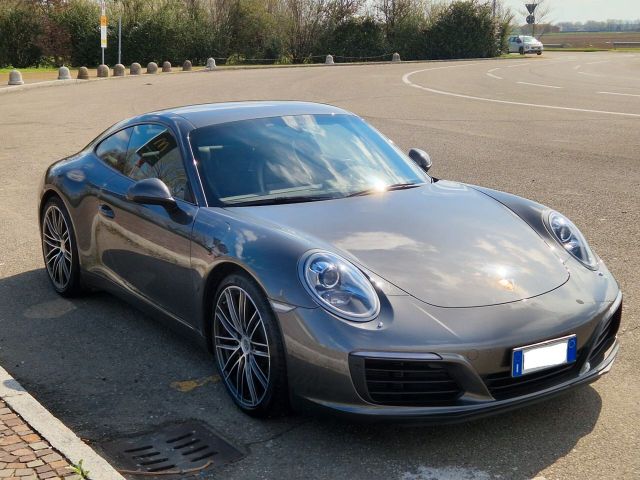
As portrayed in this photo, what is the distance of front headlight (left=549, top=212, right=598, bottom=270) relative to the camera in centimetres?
447

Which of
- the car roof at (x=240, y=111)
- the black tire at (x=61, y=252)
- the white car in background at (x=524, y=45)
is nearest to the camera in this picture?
the car roof at (x=240, y=111)

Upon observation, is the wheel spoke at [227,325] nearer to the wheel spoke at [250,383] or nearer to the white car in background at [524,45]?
the wheel spoke at [250,383]

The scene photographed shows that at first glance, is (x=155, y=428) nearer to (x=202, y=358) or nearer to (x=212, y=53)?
(x=202, y=358)

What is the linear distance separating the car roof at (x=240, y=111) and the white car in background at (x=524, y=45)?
62.1 metres

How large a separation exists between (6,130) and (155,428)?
550 inches

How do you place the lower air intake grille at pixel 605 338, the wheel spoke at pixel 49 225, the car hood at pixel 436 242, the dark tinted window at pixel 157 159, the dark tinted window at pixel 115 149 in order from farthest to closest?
the wheel spoke at pixel 49 225, the dark tinted window at pixel 115 149, the dark tinted window at pixel 157 159, the lower air intake grille at pixel 605 338, the car hood at pixel 436 242

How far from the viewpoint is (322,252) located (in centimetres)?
401

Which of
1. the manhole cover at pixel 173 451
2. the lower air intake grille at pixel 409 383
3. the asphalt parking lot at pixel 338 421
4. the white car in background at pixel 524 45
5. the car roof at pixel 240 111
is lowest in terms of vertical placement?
the manhole cover at pixel 173 451

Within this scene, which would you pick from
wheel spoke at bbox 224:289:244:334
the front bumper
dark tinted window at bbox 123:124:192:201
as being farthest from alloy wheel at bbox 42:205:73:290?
the front bumper

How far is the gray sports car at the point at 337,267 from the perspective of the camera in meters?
3.67

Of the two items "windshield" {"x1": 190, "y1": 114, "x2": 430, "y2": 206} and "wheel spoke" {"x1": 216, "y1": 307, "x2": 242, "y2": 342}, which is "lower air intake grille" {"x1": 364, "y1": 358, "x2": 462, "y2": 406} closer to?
"wheel spoke" {"x1": 216, "y1": 307, "x2": 242, "y2": 342}

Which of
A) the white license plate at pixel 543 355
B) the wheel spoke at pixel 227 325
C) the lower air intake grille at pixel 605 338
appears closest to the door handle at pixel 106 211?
the wheel spoke at pixel 227 325

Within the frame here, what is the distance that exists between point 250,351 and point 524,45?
64.4 meters

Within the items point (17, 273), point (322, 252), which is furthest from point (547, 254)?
point (17, 273)
